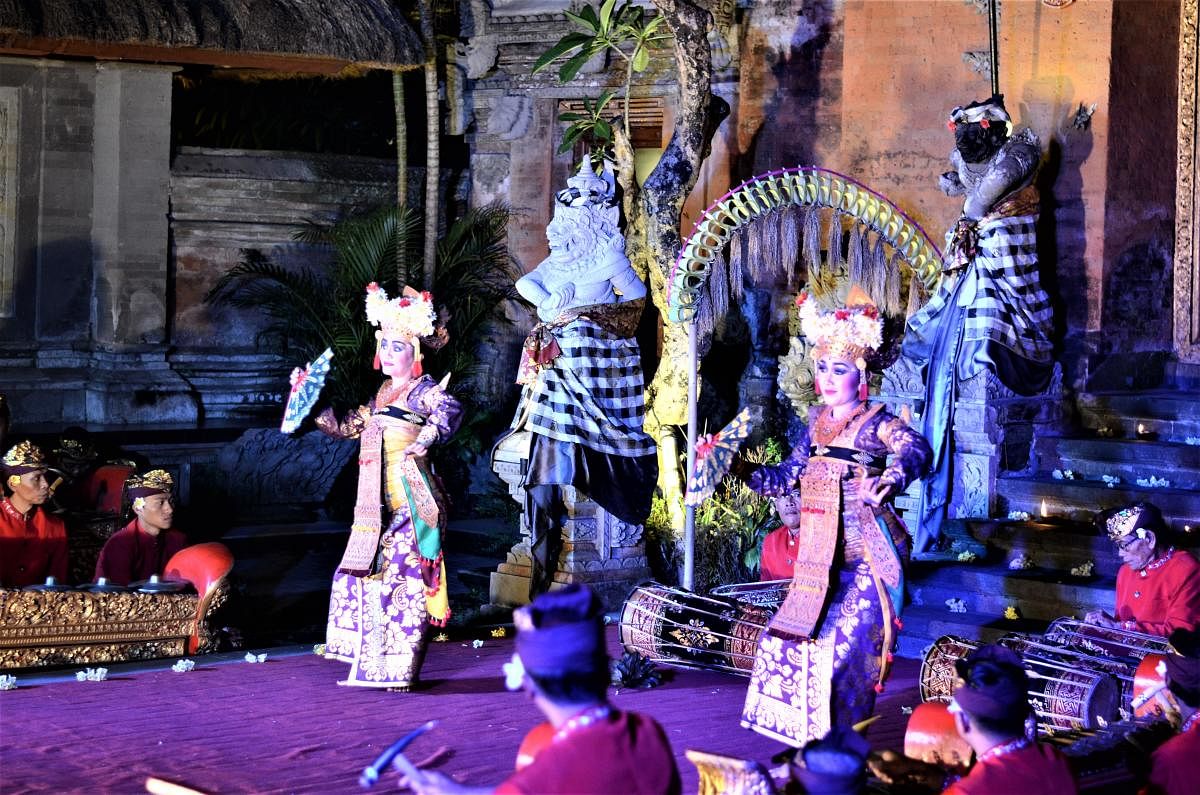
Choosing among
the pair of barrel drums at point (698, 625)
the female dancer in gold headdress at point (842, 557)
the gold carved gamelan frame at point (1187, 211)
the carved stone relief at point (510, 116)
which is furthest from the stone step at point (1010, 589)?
the carved stone relief at point (510, 116)

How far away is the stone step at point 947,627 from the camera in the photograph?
27.2 feet

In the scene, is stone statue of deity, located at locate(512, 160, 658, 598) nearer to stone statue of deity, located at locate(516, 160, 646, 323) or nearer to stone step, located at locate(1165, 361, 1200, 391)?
stone statue of deity, located at locate(516, 160, 646, 323)

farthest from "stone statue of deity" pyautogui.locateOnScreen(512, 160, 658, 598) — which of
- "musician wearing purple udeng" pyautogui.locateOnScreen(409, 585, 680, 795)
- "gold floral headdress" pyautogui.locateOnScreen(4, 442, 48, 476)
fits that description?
"musician wearing purple udeng" pyautogui.locateOnScreen(409, 585, 680, 795)

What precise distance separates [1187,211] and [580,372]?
14.5 feet

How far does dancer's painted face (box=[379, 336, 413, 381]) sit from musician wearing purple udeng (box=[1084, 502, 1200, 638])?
131 inches

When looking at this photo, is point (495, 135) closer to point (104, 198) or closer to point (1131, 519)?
point (104, 198)

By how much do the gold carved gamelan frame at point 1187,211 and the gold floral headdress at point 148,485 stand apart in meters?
6.70

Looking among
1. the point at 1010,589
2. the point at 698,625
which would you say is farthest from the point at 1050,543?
the point at 698,625

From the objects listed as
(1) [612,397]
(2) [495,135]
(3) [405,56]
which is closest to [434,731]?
(1) [612,397]

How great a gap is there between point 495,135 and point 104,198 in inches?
131

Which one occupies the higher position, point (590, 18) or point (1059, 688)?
point (590, 18)

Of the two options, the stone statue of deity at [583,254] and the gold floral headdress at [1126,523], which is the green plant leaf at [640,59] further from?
the gold floral headdress at [1126,523]

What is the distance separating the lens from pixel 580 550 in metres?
9.45

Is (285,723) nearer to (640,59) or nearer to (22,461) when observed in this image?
(22,461)
